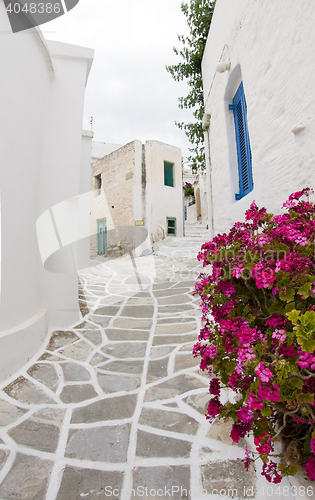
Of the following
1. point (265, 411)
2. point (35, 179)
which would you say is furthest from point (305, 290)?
point (35, 179)

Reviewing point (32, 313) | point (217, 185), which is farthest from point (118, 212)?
point (32, 313)

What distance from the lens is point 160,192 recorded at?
1407 centimetres

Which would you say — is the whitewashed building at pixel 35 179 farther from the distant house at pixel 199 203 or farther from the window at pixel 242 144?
the distant house at pixel 199 203

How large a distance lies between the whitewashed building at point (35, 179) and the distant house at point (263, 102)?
255 cm

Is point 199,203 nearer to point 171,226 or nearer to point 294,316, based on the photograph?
point 171,226

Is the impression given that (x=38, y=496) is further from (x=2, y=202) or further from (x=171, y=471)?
(x=2, y=202)

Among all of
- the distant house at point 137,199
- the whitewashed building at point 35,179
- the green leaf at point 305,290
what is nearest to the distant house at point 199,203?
the distant house at point 137,199

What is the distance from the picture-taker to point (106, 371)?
10.2 ft

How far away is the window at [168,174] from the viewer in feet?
48.1

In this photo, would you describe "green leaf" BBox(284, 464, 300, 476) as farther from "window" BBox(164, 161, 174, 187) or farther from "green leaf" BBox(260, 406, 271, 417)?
"window" BBox(164, 161, 174, 187)

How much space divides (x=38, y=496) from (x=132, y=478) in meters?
0.58

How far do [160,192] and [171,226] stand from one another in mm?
1897

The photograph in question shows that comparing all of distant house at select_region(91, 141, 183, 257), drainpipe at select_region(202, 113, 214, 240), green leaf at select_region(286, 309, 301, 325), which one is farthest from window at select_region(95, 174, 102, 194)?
green leaf at select_region(286, 309, 301, 325)

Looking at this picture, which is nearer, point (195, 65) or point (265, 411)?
point (265, 411)
